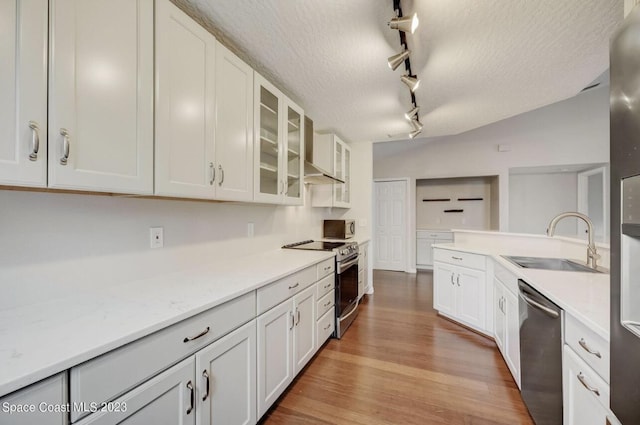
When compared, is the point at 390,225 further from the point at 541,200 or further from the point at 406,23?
the point at 406,23

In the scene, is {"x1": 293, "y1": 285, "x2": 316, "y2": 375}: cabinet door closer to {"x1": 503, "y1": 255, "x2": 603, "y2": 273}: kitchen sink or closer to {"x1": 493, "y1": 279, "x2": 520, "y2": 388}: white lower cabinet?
{"x1": 493, "y1": 279, "x2": 520, "y2": 388}: white lower cabinet

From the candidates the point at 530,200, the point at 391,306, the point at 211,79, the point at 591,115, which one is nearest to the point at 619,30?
the point at 211,79

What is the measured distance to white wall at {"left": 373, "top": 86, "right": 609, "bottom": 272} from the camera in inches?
179

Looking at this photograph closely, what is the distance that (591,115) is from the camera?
454 centimetres

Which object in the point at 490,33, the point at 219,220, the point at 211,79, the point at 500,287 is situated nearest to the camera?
the point at 211,79

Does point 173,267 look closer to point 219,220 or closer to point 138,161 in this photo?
Result: point 219,220

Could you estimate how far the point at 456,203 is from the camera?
19.1 ft

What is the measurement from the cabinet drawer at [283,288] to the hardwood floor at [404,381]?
27.9 inches

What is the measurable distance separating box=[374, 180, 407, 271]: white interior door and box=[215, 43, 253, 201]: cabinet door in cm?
449

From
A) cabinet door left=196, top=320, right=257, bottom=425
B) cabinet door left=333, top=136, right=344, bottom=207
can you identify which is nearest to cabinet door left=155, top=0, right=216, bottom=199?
cabinet door left=196, top=320, right=257, bottom=425

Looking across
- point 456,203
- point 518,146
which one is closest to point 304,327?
point 456,203

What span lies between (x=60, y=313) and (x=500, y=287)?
286 cm

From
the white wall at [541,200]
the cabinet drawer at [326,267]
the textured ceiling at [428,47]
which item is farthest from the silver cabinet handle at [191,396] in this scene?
the white wall at [541,200]

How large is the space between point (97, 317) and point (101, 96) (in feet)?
2.76
